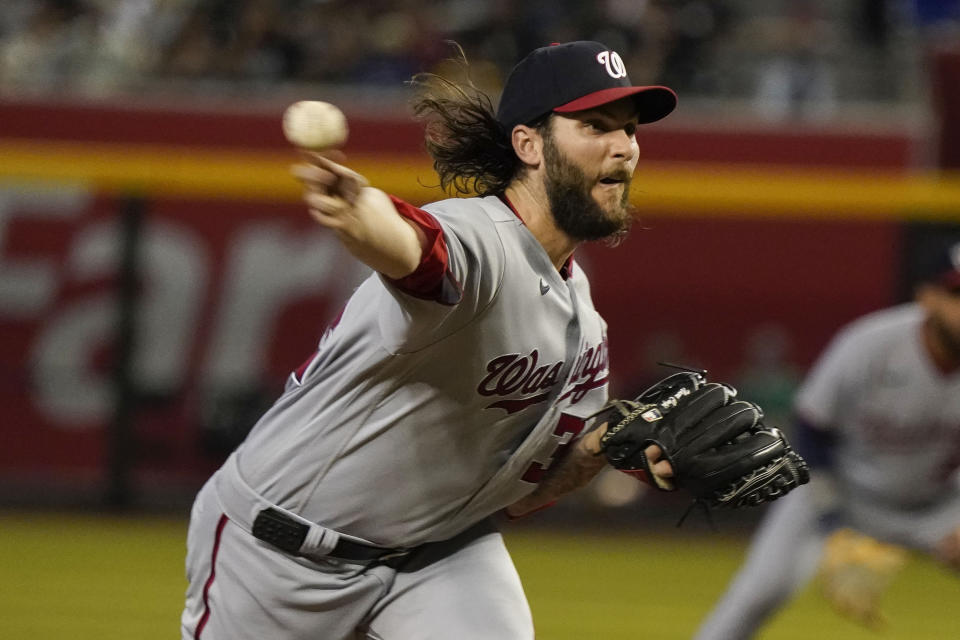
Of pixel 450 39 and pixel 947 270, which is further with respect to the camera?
pixel 450 39

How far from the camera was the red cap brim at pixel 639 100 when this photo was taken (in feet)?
8.80

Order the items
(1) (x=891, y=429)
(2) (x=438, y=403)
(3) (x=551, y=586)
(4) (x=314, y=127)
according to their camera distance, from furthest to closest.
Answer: (3) (x=551, y=586), (1) (x=891, y=429), (2) (x=438, y=403), (4) (x=314, y=127)

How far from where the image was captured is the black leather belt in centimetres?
278

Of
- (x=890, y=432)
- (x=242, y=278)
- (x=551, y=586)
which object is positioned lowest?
(x=551, y=586)

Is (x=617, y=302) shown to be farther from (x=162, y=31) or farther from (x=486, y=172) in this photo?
(x=486, y=172)

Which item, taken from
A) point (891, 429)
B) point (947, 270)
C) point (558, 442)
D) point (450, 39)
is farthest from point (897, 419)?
point (450, 39)

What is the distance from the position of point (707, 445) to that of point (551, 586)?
3.64m

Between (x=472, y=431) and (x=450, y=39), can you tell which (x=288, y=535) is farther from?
(x=450, y=39)

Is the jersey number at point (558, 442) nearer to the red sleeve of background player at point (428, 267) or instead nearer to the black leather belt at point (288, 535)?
the black leather belt at point (288, 535)

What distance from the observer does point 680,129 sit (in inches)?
337

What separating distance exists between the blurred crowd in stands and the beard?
649cm

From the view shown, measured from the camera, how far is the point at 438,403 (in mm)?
2664

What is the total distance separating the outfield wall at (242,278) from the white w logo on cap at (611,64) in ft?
14.6

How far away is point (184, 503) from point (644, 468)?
529cm
